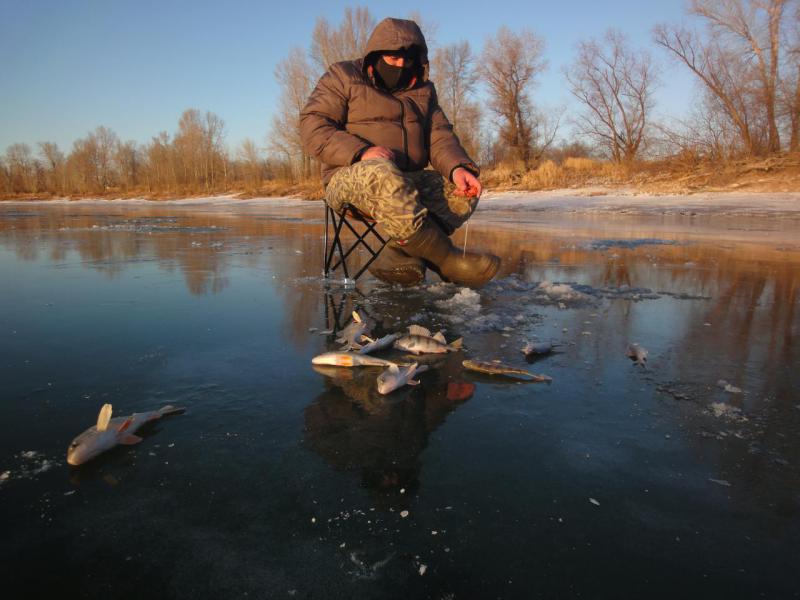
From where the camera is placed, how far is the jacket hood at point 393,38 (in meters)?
3.86

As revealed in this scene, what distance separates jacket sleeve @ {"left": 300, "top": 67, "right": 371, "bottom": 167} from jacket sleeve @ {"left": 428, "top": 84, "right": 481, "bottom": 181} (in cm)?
76

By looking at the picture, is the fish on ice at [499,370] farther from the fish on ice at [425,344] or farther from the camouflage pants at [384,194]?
the camouflage pants at [384,194]

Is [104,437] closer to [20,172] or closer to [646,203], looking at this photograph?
[646,203]

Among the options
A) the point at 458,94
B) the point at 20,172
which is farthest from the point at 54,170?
the point at 458,94

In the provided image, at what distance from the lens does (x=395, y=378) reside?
205 centimetres

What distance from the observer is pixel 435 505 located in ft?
4.27

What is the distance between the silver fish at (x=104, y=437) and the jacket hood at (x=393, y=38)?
338 centimetres

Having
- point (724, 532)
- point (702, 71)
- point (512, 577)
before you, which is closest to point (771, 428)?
point (724, 532)

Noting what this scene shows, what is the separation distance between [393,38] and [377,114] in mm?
587

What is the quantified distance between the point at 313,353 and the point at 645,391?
5.22ft

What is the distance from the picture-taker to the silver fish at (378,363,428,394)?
79.4 inches

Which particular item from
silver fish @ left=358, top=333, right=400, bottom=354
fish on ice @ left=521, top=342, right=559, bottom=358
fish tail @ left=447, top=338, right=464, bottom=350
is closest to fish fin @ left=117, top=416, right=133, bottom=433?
silver fish @ left=358, top=333, right=400, bottom=354

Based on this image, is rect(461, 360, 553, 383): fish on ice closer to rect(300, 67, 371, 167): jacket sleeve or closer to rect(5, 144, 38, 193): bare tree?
rect(300, 67, 371, 167): jacket sleeve

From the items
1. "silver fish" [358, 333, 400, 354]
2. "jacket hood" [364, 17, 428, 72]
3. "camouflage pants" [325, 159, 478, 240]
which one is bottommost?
"silver fish" [358, 333, 400, 354]
